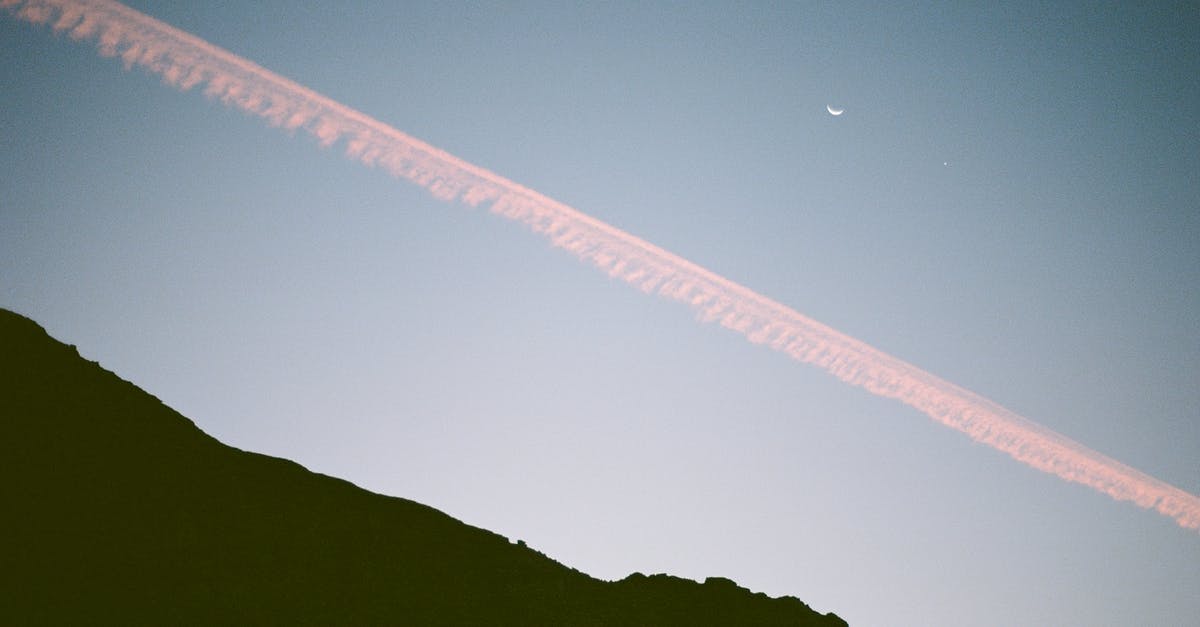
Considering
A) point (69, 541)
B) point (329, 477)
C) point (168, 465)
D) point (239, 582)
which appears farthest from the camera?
point (329, 477)

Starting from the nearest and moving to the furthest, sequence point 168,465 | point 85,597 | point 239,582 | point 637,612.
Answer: point 85,597
point 239,582
point 168,465
point 637,612

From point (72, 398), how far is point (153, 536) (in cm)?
1460

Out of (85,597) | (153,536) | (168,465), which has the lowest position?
(85,597)

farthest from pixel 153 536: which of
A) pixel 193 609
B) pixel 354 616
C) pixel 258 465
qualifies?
pixel 258 465

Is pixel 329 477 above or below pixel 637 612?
above

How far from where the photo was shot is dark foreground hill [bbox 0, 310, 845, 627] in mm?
35500

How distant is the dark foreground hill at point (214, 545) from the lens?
116ft

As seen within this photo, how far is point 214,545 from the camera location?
41156 mm

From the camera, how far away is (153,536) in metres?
39.7

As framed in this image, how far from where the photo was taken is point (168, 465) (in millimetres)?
47531

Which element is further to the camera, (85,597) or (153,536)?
(153,536)

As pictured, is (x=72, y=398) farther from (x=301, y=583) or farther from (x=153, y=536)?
(x=301, y=583)

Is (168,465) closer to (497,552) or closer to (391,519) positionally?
(391,519)

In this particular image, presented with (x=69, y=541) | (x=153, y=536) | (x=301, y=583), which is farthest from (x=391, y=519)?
(x=69, y=541)
